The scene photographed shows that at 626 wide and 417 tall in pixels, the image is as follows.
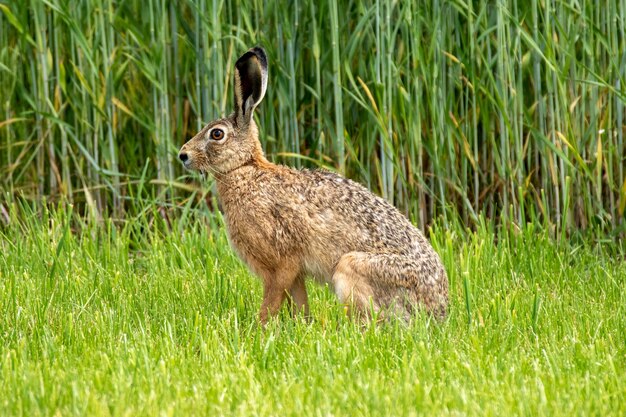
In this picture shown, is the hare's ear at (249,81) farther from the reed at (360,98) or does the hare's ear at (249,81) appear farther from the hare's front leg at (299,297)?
the reed at (360,98)

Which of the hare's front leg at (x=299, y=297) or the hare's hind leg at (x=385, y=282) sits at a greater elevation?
the hare's hind leg at (x=385, y=282)

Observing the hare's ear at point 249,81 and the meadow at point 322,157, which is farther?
the hare's ear at point 249,81

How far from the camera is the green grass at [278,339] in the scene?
3.62 m

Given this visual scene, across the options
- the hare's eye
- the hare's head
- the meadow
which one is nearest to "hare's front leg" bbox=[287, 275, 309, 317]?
the meadow

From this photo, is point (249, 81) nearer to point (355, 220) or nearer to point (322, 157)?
point (355, 220)

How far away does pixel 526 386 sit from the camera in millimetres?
3789

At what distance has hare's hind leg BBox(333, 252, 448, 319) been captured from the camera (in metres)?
4.75

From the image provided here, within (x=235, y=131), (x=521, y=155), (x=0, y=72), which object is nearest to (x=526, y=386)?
(x=235, y=131)

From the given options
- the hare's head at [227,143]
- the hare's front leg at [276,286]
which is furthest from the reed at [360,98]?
the hare's front leg at [276,286]

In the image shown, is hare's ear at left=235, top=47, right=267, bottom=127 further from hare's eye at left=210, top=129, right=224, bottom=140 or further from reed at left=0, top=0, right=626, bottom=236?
reed at left=0, top=0, right=626, bottom=236

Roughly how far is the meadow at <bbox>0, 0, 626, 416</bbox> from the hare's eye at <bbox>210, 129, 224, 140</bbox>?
28.3 inches

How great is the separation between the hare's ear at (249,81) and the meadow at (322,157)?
0.86 m

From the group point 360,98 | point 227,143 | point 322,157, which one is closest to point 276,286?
point 227,143

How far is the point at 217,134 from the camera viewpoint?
5371 millimetres
